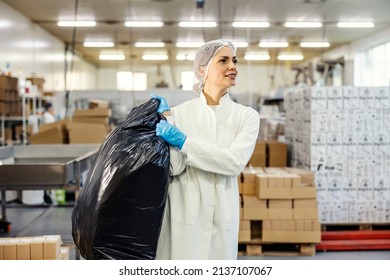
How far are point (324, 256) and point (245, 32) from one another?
91.1 inches

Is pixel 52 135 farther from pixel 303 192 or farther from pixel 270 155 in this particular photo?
pixel 303 192

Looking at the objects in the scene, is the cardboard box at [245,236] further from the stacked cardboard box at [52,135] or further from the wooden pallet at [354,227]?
the stacked cardboard box at [52,135]

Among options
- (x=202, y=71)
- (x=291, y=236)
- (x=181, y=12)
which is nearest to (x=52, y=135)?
(x=181, y=12)

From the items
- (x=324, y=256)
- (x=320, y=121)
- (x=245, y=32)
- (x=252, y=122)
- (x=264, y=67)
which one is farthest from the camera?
(x=264, y=67)

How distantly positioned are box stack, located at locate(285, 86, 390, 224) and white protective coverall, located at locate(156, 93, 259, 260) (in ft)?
7.04

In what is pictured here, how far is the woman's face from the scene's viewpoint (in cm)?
168

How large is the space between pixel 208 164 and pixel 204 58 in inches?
17.6

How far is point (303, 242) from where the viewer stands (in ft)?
11.4

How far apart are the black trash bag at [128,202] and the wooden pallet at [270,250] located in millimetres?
2065

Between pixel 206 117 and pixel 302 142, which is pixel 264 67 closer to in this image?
pixel 302 142

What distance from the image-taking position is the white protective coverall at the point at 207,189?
161 centimetres

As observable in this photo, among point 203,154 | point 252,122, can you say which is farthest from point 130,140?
point 252,122

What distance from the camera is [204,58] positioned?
1.77m
